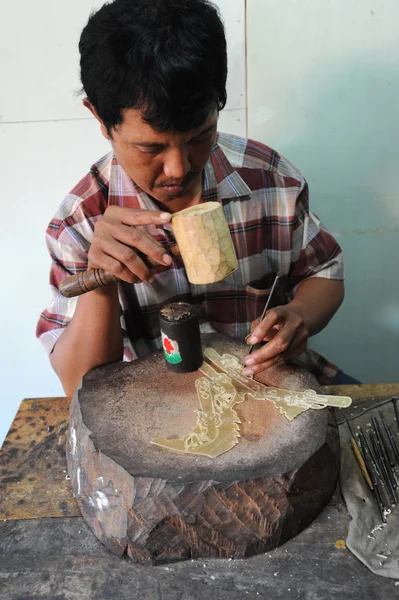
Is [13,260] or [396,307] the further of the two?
[396,307]

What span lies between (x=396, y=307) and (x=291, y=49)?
4.81 feet

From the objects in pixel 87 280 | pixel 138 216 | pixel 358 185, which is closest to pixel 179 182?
pixel 138 216

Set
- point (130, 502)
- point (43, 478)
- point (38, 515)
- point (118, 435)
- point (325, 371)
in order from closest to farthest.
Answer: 1. point (130, 502)
2. point (118, 435)
3. point (38, 515)
4. point (43, 478)
5. point (325, 371)

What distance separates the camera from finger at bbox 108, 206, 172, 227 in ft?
4.64

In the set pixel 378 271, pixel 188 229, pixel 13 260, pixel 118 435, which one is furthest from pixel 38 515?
pixel 378 271

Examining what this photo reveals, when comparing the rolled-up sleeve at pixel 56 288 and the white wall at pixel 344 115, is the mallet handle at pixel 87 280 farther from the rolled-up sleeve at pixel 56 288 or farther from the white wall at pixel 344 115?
the white wall at pixel 344 115

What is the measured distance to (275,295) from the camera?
7.04 ft

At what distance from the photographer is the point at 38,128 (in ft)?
7.97

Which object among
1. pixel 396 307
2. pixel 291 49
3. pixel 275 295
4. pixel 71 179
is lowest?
pixel 396 307

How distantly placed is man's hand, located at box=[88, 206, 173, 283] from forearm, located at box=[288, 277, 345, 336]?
66 centimetres

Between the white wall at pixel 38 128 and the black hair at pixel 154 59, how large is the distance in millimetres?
1023

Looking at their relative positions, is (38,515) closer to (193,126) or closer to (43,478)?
(43,478)

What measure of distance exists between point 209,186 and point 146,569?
4.13 ft

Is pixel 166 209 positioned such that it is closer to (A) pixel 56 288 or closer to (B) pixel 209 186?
(B) pixel 209 186
